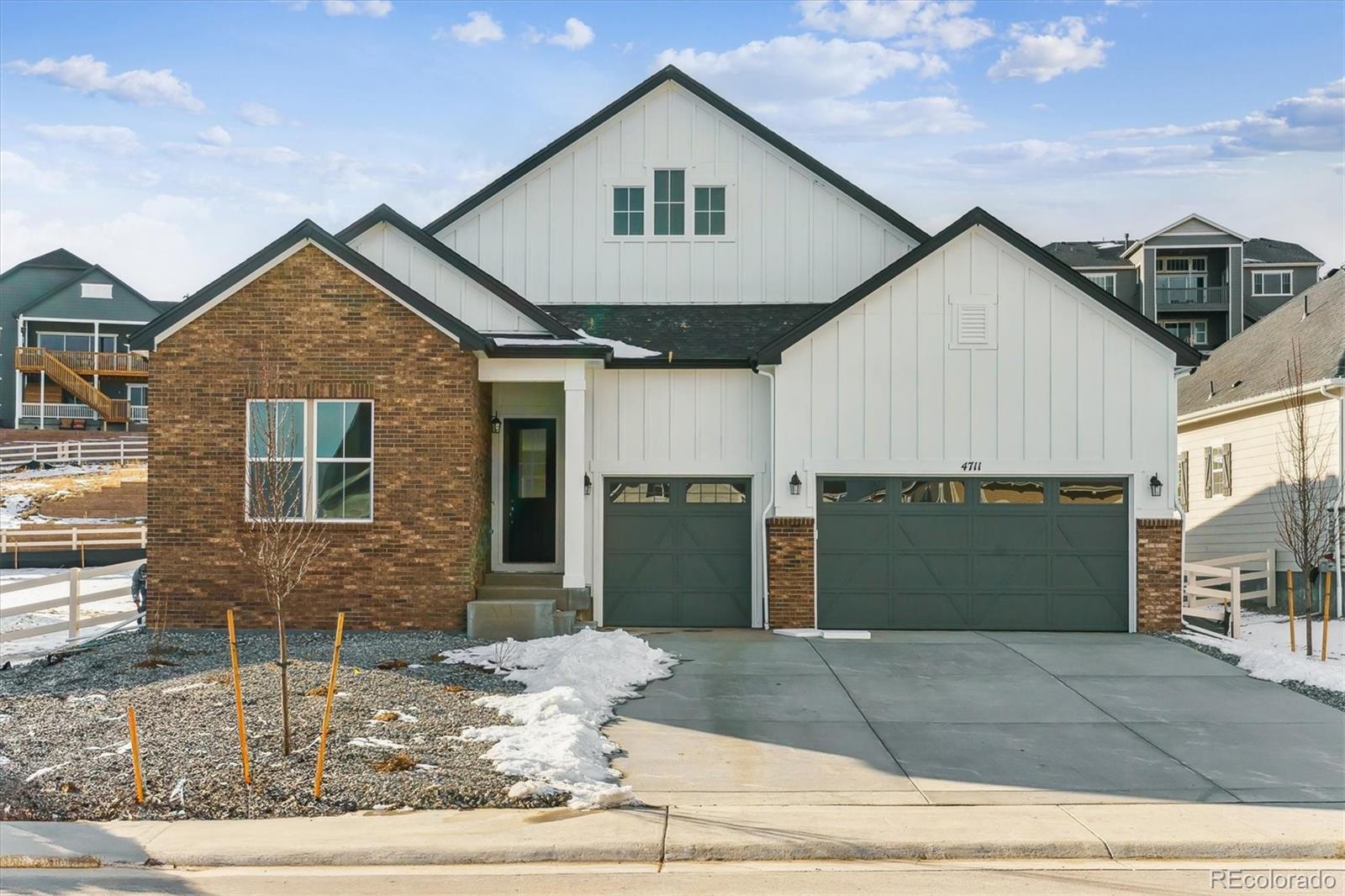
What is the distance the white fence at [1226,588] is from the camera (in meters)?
16.0

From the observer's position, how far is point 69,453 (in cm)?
4203

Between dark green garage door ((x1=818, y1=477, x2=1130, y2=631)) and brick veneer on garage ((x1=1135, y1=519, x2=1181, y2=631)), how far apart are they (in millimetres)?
236

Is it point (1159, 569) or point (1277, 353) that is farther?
point (1277, 353)

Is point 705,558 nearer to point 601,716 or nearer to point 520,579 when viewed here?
point 520,579

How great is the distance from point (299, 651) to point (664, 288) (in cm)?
889

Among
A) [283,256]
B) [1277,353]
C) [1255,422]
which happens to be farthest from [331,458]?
[1277,353]

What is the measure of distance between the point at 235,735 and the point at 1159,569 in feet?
42.6

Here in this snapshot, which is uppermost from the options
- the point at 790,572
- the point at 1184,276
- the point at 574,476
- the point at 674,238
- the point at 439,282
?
the point at 1184,276

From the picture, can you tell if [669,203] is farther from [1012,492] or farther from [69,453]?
[69,453]

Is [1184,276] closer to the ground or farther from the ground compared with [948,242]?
farther from the ground

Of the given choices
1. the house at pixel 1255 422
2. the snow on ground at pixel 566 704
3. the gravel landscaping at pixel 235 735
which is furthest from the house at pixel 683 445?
the house at pixel 1255 422

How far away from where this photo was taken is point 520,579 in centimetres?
1558

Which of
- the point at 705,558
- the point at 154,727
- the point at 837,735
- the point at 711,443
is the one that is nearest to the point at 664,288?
the point at 711,443

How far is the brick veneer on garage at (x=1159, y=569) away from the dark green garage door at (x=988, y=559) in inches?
9.3
